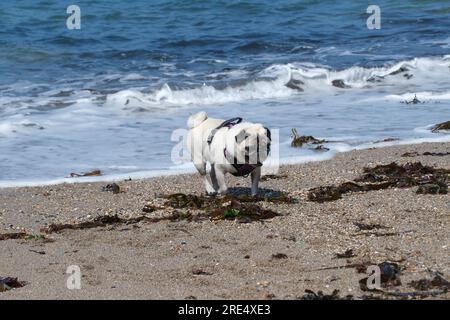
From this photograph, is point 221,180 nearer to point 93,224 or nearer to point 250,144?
point 250,144

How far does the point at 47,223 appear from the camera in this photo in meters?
7.79

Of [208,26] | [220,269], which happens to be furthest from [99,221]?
[208,26]

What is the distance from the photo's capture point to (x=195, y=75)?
17.1m

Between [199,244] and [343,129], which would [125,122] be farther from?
[199,244]

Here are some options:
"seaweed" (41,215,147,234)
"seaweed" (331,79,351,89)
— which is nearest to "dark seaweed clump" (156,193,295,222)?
"seaweed" (41,215,147,234)

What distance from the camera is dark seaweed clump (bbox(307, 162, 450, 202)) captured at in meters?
7.97

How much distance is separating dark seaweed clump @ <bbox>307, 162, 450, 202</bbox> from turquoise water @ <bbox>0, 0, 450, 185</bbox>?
1531 millimetres

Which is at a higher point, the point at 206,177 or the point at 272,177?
the point at 206,177

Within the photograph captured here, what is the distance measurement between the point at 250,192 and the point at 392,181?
1353mm

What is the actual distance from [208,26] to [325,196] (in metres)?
15.4

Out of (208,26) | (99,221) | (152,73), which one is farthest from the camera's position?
(208,26)

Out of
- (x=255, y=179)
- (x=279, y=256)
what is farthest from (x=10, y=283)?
(x=255, y=179)

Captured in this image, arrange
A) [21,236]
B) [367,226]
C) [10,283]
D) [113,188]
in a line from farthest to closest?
1. [113,188]
2. [21,236]
3. [367,226]
4. [10,283]
